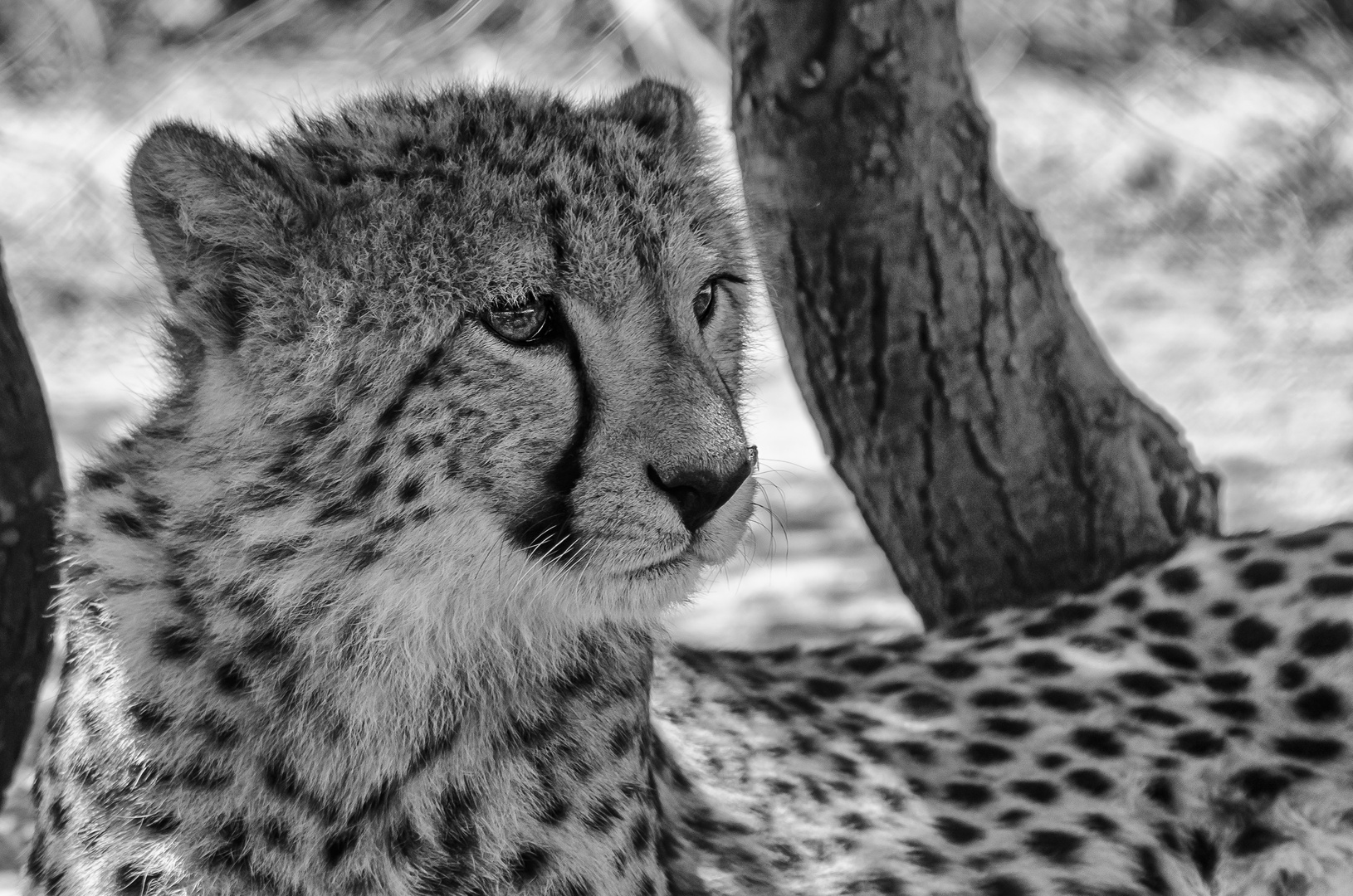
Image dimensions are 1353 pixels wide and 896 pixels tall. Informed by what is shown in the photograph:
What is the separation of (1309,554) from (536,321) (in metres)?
1.51

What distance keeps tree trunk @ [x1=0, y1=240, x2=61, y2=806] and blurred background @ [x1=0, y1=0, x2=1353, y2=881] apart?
1.99 metres

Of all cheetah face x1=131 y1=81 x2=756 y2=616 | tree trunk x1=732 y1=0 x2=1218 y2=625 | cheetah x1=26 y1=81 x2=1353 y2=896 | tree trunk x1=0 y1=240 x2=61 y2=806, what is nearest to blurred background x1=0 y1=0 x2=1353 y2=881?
tree trunk x1=732 y1=0 x2=1218 y2=625

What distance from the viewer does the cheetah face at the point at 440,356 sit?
2.04 m

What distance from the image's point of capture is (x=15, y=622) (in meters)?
3.05

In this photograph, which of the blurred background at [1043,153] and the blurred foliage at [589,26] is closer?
the blurred background at [1043,153]

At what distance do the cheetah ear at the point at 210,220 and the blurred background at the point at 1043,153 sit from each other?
2.84m

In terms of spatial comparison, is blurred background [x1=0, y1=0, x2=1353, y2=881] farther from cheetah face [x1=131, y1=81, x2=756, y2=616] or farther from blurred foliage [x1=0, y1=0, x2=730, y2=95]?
cheetah face [x1=131, y1=81, x2=756, y2=616]

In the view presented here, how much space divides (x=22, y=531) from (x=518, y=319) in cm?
136

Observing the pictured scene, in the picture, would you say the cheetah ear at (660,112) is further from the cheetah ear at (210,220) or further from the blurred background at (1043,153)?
the blurred background at (1043,153)

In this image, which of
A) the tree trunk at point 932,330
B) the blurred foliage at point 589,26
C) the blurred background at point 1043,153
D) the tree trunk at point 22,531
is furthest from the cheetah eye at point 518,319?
the blurred foliage at point 589,26

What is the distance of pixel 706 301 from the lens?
7.64 feet

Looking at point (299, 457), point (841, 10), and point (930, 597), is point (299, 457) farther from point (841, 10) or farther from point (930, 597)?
point (930, 597)

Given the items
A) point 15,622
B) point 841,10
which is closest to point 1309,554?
point 841,10


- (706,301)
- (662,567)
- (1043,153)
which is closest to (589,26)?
(1043,153)
